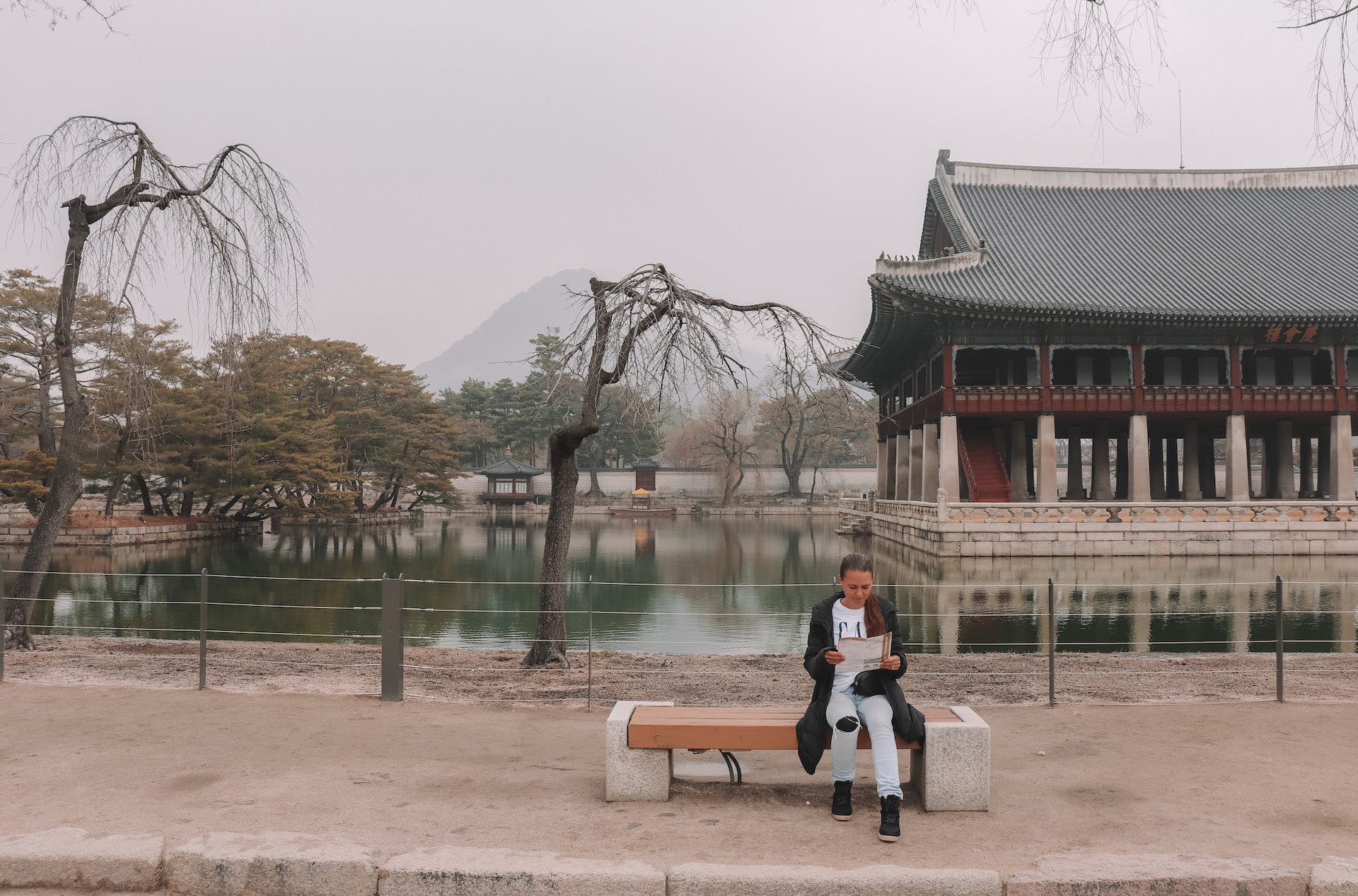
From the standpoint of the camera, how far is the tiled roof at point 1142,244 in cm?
2667

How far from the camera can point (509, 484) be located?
183 ft

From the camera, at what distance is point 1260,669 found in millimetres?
8281

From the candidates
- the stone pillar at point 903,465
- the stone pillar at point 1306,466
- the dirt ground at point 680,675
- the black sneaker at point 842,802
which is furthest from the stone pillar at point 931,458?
the black sneaker at point 842,802

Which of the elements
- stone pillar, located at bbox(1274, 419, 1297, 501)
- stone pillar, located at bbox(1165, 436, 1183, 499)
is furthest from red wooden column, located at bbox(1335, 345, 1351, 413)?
stone pillar, located at bbox(1165, 436, 1183, 499)

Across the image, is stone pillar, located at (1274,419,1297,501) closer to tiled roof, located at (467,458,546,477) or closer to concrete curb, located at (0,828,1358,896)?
concrete curb, located at (0,828,1358,896)

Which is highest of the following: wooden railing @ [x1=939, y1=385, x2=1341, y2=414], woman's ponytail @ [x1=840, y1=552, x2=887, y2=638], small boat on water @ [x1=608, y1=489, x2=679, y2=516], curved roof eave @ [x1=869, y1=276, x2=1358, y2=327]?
curved roof eave @ [x1=869, y1=276, x2=1358, y2=327]

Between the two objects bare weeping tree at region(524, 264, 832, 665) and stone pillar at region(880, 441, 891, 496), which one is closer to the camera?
bare weeping tree at region(524, 264, 832, 665)

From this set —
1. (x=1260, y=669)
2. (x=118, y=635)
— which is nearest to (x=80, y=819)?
(x=1260, y=669)

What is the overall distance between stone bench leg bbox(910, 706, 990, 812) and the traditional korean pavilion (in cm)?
2042

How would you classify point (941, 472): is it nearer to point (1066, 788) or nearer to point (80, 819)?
point (1066, 788)

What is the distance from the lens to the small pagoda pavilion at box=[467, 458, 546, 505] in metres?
55.0

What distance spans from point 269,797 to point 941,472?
2426cm

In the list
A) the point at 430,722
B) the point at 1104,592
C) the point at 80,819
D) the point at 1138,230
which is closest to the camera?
the point at 80,819

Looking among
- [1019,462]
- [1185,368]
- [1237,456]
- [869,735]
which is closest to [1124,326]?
[1185,368]
